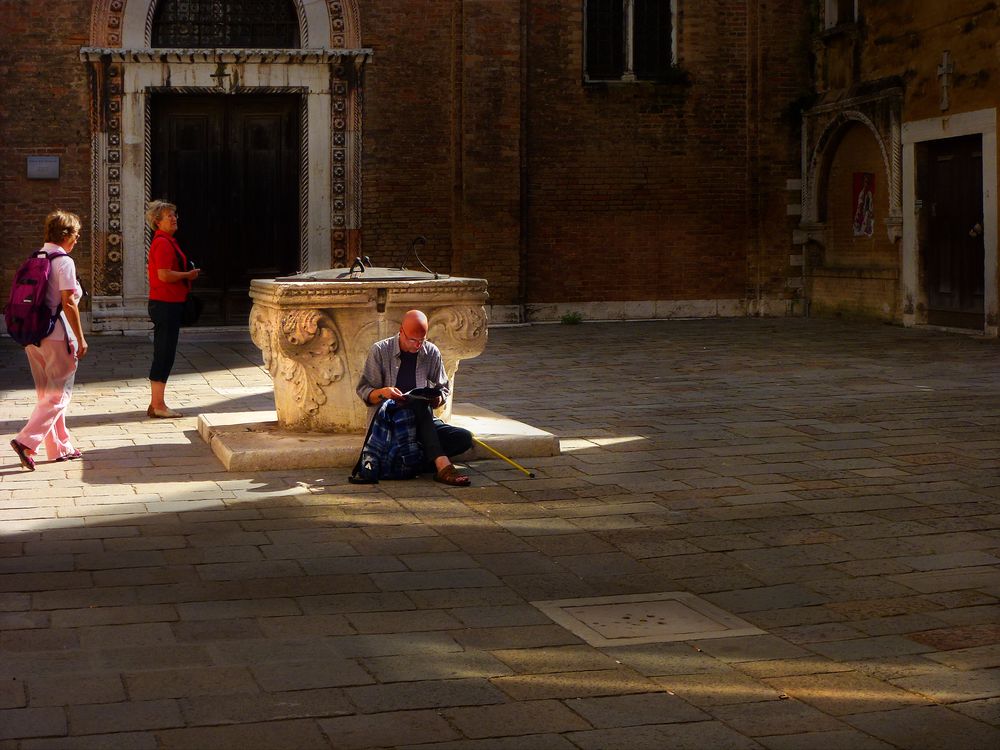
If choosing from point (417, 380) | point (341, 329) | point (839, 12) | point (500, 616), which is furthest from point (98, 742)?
point (839, 12)

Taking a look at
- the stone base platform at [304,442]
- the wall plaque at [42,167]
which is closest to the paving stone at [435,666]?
the stone base platform at [304,442]

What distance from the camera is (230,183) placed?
19.3 metres

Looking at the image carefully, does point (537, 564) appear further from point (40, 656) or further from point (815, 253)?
point (815, 253)

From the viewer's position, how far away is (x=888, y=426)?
1034cm

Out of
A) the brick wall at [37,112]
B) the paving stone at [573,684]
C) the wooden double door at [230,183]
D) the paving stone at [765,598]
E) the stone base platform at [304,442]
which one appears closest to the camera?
the paving stone at [573,684]

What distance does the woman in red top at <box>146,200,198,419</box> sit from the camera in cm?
1098

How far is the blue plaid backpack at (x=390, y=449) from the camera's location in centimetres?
833

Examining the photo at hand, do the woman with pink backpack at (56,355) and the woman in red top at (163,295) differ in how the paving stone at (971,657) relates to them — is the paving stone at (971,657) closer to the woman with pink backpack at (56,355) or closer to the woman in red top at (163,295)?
the woman with pink backpack at (56,355)

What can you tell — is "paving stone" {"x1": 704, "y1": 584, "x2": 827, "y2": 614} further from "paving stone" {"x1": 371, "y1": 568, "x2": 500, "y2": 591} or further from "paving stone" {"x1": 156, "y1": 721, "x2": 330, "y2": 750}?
"paving stone" {"x1": 156, "y1": 721, "x2": 330, "y2": 750}

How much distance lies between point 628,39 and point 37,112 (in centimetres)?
816

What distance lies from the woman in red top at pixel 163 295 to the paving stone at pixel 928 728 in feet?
25.1

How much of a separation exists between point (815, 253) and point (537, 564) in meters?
15.5

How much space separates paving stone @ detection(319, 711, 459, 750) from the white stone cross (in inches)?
599

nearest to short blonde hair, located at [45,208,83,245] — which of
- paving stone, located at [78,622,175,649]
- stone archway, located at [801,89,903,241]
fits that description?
paving stone, located at [78,622,175,649]
